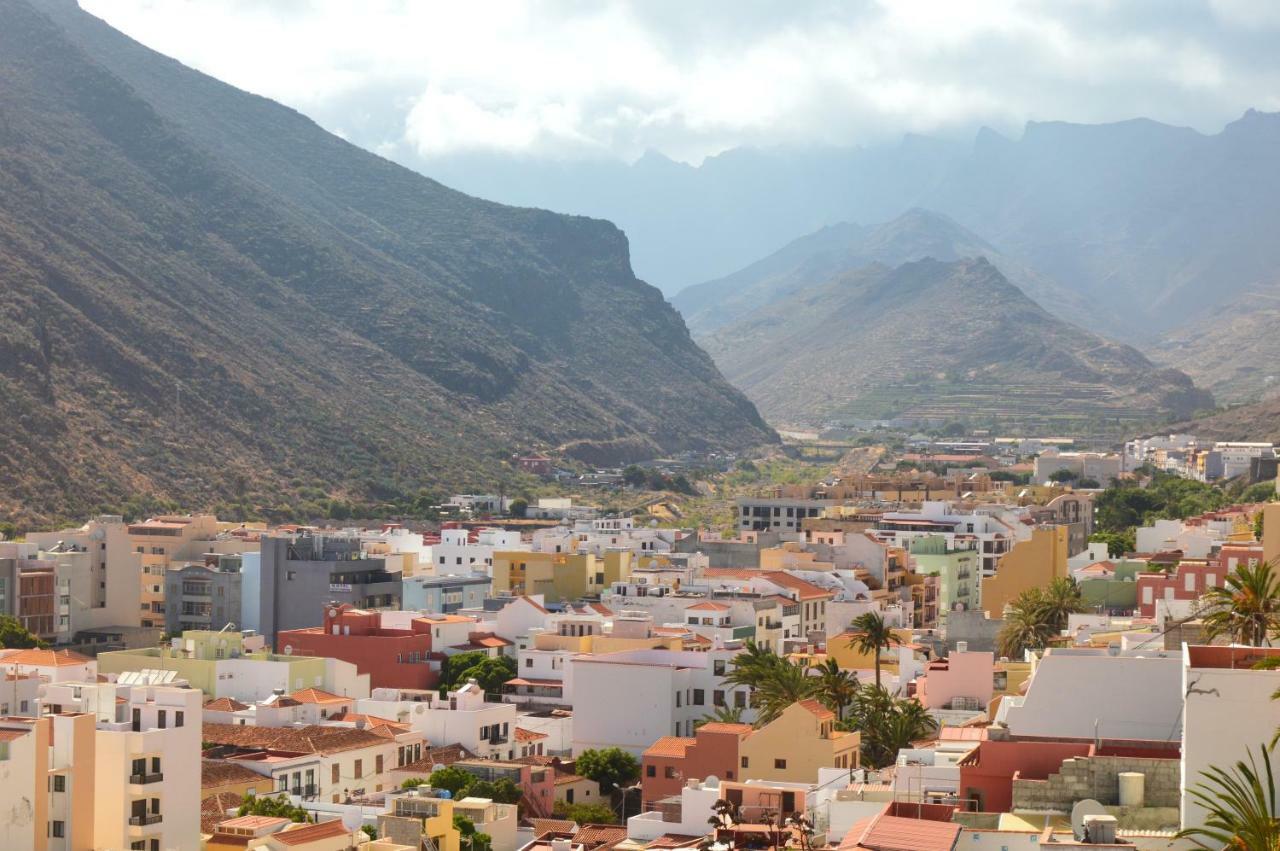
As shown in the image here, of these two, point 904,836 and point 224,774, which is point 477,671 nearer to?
point 224,774

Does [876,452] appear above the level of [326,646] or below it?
above

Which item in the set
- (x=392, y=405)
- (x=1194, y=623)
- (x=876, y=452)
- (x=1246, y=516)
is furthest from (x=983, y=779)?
(x=876, y=452)

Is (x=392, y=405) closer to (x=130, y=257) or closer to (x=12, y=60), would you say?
(x=130, y=257)

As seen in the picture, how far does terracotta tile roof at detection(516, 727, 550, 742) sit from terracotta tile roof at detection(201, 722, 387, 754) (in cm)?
471

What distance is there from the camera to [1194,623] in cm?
3769

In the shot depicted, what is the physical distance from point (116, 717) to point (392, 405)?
128 meters

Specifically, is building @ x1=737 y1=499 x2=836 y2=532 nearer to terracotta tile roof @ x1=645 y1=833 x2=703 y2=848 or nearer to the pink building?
the pink building

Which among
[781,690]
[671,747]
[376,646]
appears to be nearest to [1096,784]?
[671,747]

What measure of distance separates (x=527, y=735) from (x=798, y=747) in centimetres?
1151

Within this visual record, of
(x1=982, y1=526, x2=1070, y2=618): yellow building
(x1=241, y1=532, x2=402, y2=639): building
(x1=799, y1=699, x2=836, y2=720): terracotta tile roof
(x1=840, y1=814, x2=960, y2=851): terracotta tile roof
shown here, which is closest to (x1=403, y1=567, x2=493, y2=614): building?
(x1=241, y1=532, x2=402, y2=639): building

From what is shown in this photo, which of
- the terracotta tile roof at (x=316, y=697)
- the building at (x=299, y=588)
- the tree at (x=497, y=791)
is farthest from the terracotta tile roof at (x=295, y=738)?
the building at (x=299, y=588)

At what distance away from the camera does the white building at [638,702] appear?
54406 mm

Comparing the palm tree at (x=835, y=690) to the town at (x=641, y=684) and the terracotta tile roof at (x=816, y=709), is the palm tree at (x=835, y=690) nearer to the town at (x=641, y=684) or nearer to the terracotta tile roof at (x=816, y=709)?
the town at (x=641, y=684)

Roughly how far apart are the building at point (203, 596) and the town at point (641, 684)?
0.14 meters
